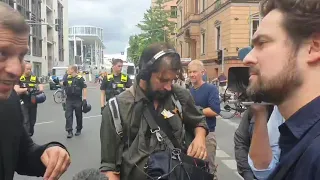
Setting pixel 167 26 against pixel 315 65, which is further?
pixel 167 26

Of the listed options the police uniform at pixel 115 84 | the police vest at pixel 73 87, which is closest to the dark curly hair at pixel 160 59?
the police uniform at pixel 115 84

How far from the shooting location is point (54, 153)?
65.8 inches

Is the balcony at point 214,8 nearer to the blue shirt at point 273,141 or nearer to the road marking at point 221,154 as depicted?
the road marking at point 221,154

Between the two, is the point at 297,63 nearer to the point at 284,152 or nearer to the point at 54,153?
the point at 284,152

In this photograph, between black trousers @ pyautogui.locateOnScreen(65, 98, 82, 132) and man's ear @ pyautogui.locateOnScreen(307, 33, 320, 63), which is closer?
man's ear @ pyautogui.locateOnScreen(307, 33, 320, 63)

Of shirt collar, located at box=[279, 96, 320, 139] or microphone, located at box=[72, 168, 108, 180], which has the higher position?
shirt collar, located at box=[279, 96, 320, 139]

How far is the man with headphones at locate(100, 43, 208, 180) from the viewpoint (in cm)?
249

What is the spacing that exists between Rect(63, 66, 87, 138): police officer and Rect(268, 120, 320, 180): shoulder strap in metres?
9.02

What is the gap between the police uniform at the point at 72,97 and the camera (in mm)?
9836

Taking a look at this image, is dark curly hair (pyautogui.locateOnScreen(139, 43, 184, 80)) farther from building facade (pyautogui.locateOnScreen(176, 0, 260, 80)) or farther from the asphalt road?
building facade (pyautogui.locateOnScreen(176, 0, 260, 80))

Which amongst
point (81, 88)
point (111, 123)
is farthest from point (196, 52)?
point (111, 123)

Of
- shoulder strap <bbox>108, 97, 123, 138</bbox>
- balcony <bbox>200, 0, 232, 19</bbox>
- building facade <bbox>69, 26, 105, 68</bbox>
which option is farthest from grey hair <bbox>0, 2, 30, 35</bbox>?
building facade <bbox>69, 26, 105, 68</bbox>

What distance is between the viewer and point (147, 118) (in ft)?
8.43

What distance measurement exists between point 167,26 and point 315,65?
5184 cm
